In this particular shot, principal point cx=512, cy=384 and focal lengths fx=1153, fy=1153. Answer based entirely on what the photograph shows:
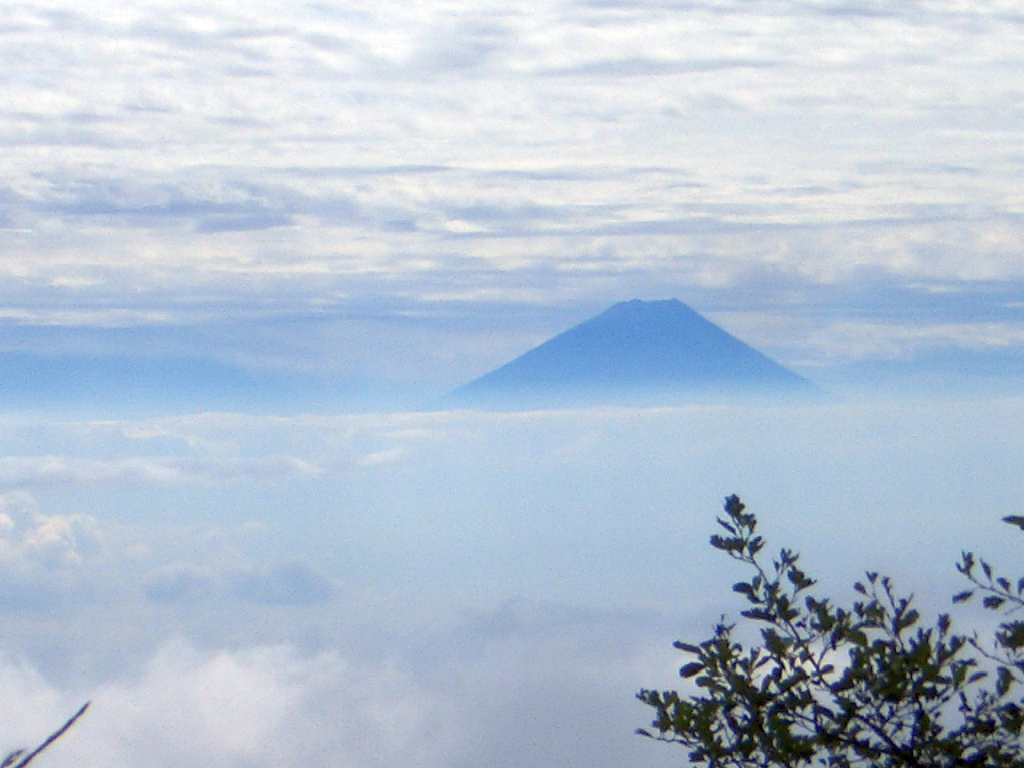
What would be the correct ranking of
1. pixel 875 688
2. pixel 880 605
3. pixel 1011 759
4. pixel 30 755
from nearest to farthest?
1. pixel 30 755
2. pixel 1011 759
3. pixel 875 688
4. pixel 880 605

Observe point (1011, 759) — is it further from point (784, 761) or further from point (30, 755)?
point (30, 755)

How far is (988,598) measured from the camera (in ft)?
20.6

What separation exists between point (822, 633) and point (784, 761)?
2.69 feet

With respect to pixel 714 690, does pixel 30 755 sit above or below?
below

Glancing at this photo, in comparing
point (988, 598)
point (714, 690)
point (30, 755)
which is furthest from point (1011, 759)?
point (30, 755)

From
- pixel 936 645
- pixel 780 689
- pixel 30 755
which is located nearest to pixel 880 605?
pixel 936 645

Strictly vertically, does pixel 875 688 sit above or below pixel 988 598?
below

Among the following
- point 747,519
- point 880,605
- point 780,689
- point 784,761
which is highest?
point 747,519

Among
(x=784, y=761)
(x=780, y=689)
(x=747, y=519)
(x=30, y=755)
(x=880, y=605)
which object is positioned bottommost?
(x=30, y=755)

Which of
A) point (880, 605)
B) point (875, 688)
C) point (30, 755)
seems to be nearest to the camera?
point (30, 755)

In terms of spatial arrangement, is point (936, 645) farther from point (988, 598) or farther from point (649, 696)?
point (649, 696)

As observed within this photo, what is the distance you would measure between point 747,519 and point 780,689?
41.4 inches

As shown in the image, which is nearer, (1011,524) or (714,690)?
(1011,524)

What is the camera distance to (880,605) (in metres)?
6.68
